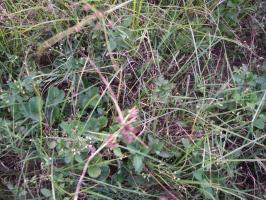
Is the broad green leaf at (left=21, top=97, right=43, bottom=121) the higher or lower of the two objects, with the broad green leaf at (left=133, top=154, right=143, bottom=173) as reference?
higher

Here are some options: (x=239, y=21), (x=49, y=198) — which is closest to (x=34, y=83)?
(x=49, y=198)

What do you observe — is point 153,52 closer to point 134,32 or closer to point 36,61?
point 134,32

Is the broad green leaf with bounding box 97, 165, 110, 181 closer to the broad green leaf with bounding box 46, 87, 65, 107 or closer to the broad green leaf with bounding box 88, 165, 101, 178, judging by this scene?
the broad green leaf with bounding box 88, 165, 101, 178

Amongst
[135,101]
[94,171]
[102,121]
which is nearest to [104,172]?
[94,171]

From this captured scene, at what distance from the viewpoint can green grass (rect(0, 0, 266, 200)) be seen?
5.35 ft

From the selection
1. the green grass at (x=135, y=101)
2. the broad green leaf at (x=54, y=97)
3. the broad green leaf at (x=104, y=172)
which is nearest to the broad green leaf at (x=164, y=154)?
the green grass at (x=135, y=101)

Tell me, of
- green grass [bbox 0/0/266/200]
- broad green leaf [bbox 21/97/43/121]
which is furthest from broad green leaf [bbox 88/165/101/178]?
broad green leaf [bbox 21/97/43/121]

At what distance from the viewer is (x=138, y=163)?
1.58 metres

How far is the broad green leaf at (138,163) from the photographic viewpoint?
158cm

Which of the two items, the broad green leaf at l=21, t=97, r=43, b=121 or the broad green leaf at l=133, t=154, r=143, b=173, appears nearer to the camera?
the broad green leaf at l=133, t=154, r=143, b=173

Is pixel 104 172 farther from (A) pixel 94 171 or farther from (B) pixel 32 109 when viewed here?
(B) pixel 32 109

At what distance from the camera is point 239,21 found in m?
2.00

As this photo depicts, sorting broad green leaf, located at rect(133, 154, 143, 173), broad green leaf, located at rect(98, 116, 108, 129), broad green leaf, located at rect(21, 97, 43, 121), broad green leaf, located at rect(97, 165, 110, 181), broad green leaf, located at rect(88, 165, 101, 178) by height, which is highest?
broad green leaf, located at rect(21, 97, 43, 121)

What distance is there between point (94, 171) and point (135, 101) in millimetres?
314
